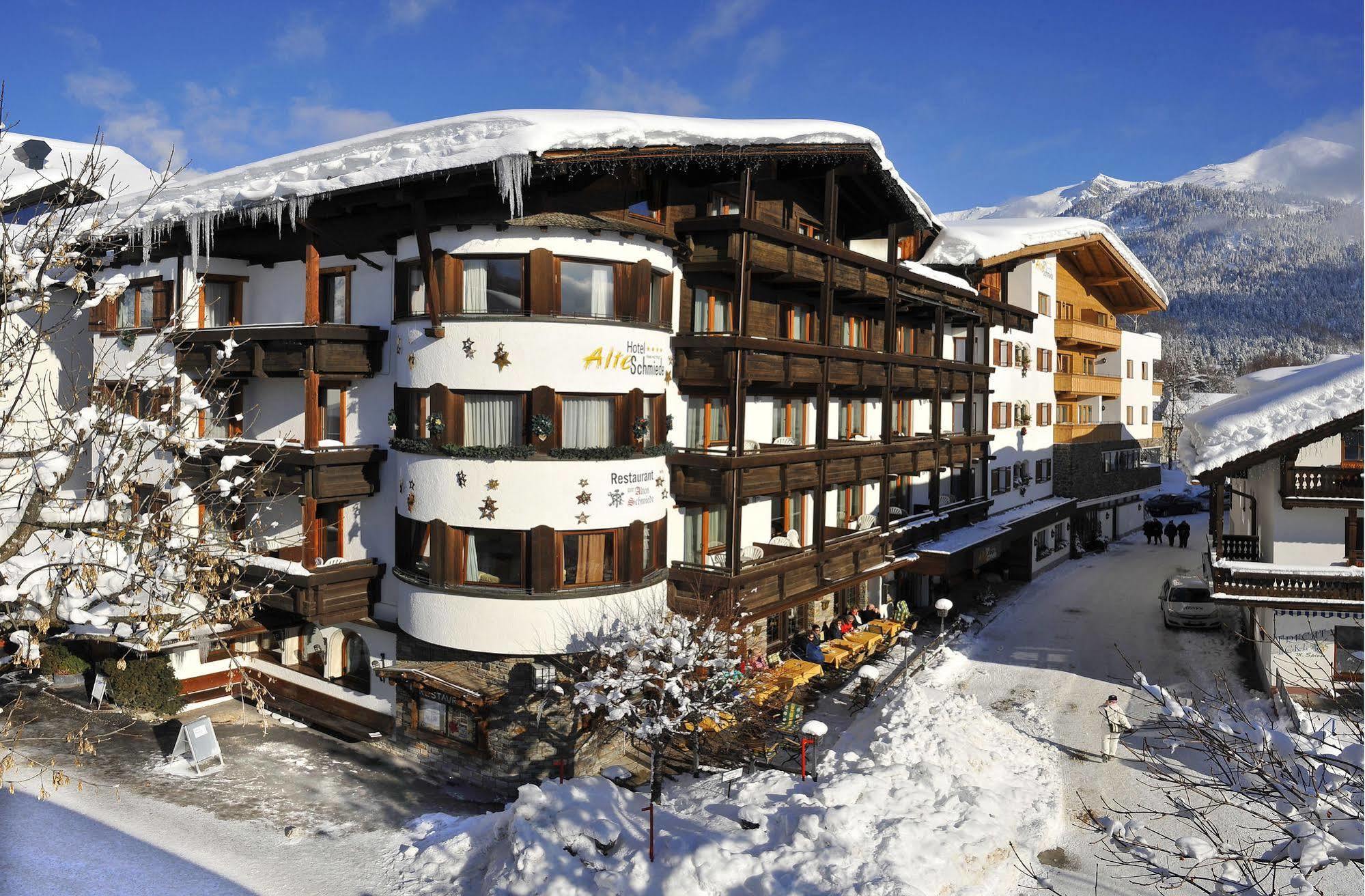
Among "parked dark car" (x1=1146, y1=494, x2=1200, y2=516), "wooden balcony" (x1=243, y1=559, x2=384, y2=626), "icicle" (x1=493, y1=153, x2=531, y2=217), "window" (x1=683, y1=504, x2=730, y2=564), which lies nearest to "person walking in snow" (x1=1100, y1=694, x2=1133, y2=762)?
"window" (x1=683, y1=504, x2=730, y2=564)

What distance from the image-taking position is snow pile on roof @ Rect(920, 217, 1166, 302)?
111 ft

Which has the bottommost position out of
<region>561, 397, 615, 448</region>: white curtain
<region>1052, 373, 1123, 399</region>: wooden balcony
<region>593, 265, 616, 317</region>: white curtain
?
<region>561, 397, 615, 448</region>: white curtain

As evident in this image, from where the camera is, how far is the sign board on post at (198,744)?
63.0 feet

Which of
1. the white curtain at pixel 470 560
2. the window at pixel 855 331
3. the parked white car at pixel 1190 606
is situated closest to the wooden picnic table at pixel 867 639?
the window at pixel 855 331

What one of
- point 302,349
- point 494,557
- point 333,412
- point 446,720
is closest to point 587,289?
point 494,557

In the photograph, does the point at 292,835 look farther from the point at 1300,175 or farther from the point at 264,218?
the point at 1300,175

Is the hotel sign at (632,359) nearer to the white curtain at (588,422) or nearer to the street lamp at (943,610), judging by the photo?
the white curtain at (588,422)

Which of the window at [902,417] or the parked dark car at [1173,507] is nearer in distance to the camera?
the window at [902,417]

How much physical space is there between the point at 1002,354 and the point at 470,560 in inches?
1099

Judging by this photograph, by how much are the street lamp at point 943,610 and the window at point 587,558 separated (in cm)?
1084

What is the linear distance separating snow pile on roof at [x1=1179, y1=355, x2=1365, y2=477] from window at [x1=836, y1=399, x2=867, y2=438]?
962 cm

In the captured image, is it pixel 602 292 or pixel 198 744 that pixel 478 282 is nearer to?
pixel 602 292

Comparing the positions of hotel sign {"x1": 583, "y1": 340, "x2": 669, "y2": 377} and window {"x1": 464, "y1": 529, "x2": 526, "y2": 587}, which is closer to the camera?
window {"x1": 464, "y1": 529, "x2": 526, "y2": 587}

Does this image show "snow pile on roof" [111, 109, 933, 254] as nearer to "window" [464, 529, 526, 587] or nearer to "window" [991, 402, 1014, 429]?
"window" [464, 529, 526, 587]
